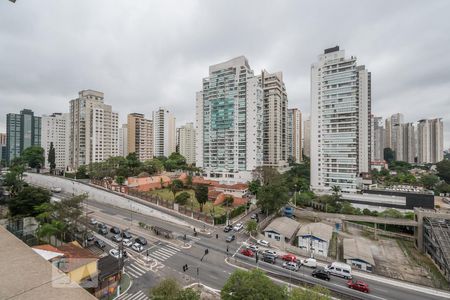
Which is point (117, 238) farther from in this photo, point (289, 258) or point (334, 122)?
point (334, 122)

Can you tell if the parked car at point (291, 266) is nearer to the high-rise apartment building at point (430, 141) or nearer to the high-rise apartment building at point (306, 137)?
the high-rise apartment building at point (306, 137)

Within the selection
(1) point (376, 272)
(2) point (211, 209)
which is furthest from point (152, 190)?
(1) point (376, 272)

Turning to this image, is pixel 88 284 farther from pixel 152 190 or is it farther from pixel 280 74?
pixel 280 74

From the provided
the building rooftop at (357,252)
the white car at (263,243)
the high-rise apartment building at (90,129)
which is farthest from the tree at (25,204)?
the high-rise apartment building at (90,129)

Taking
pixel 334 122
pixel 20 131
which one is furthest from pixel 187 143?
pixel 20 131

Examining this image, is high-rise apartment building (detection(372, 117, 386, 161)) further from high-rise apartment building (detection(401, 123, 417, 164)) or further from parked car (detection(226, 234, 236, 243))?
parked car (detection(226, 234, 236, 243))

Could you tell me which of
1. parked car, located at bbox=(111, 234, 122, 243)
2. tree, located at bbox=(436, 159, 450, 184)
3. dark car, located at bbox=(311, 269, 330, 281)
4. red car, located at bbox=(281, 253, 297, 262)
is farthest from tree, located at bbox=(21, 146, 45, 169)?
tree, located at bbox=(436, 159, 450, 184)
